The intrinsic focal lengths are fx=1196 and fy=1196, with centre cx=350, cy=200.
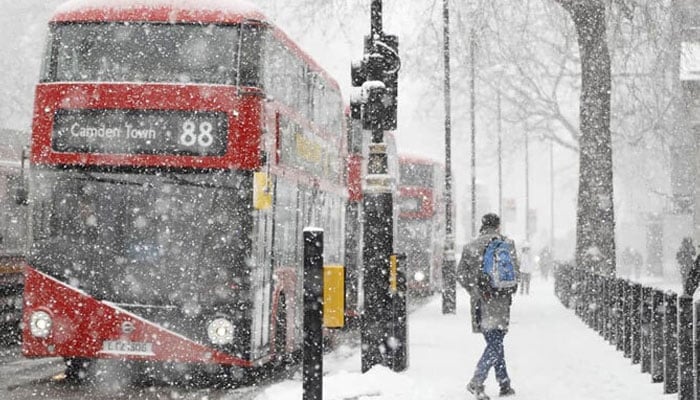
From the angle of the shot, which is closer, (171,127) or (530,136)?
(171,127)

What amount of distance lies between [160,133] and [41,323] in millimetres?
2154

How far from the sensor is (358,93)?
38.5ft

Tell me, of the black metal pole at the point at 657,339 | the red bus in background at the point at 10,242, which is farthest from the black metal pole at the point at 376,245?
the red bus in background at the point at 10,242

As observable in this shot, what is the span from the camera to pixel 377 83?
11.8 m

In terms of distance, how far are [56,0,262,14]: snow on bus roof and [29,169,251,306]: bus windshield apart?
5.54 ft

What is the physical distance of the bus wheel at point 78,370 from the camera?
12.6 meters

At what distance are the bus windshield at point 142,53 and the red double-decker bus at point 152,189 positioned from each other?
0.04 ft

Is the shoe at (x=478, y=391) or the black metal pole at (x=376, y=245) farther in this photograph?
the black metal pole at (x=376, y=245)

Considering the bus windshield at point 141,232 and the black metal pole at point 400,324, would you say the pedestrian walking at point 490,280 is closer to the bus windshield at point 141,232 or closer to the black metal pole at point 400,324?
the black metal pole at point 400,324

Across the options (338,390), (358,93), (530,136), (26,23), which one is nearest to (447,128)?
(358,93)

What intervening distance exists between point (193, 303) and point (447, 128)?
1309cm

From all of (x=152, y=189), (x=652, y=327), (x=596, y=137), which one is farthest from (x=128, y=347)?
(x=596, y=137)

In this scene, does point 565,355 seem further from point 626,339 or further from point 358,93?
point 358,93

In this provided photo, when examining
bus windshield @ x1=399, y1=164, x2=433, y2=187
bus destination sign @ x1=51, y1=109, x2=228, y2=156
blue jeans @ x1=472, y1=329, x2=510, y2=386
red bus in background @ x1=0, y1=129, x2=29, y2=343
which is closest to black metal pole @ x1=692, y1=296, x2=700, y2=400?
blue jeans @ x1=472, y1=329, x2=510, y2=386
